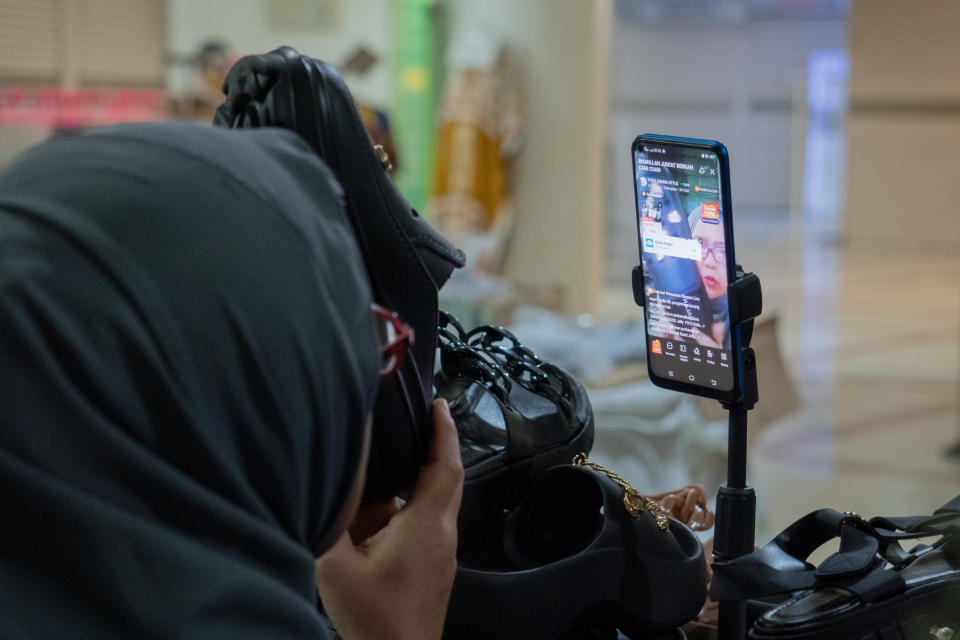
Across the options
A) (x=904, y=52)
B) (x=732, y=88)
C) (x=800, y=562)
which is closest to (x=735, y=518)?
(x=800, y=562)

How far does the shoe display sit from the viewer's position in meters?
0.79

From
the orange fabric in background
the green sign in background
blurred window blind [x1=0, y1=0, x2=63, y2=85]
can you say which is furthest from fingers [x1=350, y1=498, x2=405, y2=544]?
blurred window blind [x1=0, y1=0, x2=63, y2=85]

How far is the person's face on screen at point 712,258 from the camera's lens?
783 millimetres

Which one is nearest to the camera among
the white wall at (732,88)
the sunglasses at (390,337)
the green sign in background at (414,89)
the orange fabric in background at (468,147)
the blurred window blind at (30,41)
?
the sunglasses at (390,337)

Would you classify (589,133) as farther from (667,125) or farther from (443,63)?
(667,125)

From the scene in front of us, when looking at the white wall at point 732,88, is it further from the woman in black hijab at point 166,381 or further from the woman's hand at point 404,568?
the woman in black hijab at point 166,381

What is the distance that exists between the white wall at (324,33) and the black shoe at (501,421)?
536cm

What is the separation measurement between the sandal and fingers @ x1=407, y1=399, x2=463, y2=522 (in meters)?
0.21

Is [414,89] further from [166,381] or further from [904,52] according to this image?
[904,52]

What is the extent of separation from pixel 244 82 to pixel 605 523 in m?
0.39

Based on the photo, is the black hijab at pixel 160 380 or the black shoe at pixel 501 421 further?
the black shoe at pixel 501 421

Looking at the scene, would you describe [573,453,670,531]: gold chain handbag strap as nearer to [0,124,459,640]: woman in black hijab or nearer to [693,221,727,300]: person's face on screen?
[693,221,727,300]: person's face on screen

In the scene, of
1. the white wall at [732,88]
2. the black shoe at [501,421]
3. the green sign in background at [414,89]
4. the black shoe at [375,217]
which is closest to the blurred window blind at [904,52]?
the white wall at [732,88]

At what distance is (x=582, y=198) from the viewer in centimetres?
628
